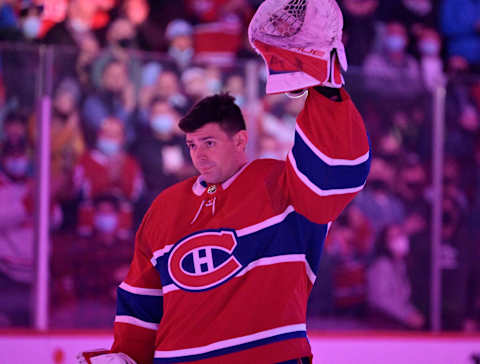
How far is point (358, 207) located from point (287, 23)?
2419 mm

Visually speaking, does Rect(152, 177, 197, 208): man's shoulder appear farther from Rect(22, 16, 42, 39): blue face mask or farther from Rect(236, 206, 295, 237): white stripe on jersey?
Rect(22, 16, 42, 39): blue face mask

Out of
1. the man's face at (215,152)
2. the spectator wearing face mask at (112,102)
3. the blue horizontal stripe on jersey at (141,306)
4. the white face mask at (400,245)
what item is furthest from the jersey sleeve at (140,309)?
the white face mask at (400,245)

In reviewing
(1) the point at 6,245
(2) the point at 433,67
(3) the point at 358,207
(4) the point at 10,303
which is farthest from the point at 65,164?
(2) the point at 433,67

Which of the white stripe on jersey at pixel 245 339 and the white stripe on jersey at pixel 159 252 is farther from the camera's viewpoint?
the white stripe on jersey at pixel 159 252

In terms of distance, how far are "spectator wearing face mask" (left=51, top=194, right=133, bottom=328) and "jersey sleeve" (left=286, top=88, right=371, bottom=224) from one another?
218cm

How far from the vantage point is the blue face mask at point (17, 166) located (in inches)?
133

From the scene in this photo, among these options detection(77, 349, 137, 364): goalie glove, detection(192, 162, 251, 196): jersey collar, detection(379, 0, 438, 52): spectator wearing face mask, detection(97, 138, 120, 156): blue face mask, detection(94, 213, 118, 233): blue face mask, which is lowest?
detection(94, 213, 118, 233): blue face mask

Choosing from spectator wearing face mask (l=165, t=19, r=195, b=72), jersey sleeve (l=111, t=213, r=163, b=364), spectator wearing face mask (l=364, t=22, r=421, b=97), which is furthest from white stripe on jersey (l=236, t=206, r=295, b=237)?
spectator wearing face mask (l=165, t=19, r=195, b=72)

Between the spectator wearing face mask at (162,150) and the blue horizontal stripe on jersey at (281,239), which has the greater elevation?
the blue horizontal stripe on jersey at (281,239)

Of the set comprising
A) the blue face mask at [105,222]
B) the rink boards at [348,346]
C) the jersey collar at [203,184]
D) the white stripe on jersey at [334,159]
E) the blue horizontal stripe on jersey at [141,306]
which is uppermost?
the white stripe on jersey at [334,159]

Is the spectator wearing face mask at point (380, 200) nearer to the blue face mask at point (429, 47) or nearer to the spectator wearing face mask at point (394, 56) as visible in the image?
the spectator wearing face mask at point (394, 56)

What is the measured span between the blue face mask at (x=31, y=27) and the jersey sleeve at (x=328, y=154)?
3596 mm

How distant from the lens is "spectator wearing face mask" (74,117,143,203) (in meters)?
3.50

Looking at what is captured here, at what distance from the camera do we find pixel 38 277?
133 inches
